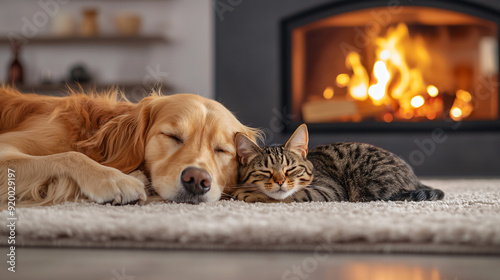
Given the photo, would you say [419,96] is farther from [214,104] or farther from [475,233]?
[475,233]

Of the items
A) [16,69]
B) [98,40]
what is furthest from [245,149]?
[16,69]

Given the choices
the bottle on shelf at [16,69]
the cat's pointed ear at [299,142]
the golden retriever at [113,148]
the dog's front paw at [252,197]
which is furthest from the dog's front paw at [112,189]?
the bottle on shelf at [16,69]

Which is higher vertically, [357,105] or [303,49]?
[303,49]

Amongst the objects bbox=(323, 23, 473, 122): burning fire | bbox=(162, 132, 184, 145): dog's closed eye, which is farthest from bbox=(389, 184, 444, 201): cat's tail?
bbox=(323, 23, 473, 122): burning fire

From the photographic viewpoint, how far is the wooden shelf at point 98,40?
375 cm

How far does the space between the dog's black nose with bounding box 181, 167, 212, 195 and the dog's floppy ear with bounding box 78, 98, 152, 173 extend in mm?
247

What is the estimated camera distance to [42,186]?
3.93ft

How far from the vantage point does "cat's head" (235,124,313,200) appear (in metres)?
1.35

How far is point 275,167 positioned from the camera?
138cm

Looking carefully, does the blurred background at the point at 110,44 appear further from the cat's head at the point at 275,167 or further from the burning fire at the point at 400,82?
the cat's head at the point at 275,167

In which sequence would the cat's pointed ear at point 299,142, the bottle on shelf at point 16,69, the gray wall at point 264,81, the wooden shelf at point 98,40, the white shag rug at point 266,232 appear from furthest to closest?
the bottle on shelf at point 16,69
the wooden shelf at point 98,40
the gray wall at point 264,81
the cat's pointed ear at point 299,142
the white shag rug at point 266,232

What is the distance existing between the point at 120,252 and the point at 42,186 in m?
0.55

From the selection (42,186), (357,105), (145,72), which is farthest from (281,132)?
(42,186)

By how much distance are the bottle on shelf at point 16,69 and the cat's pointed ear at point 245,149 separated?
3219mm
